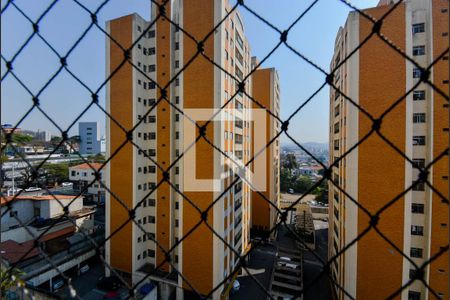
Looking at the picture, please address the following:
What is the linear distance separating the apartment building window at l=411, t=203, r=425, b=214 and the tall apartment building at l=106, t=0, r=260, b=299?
3093 mm

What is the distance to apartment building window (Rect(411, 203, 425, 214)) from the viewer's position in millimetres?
3566

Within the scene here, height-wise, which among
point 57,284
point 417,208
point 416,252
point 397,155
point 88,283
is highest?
point 397,155

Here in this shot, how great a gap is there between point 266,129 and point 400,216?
5.08 metres

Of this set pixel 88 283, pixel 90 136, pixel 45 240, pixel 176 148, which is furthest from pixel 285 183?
pixel 90 136

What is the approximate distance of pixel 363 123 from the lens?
3611mm

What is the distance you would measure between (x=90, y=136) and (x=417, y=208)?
2470 cm

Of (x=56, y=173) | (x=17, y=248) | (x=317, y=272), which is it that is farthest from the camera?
(x=56, y=173)

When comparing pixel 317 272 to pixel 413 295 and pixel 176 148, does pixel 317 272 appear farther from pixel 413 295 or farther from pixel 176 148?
pixel 176 148

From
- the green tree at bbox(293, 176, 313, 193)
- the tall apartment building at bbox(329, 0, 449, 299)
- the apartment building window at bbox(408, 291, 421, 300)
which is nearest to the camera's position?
the tall apartment building at bbox(329, 0, 449, 299)

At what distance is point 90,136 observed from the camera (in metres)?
22.2

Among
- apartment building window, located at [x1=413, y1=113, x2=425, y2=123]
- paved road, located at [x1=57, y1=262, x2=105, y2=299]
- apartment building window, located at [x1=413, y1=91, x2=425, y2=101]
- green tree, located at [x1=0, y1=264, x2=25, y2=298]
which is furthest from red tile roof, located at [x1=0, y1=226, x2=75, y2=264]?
apartment building window, located at [x1=413, y1=91, x2=425, y2=101]

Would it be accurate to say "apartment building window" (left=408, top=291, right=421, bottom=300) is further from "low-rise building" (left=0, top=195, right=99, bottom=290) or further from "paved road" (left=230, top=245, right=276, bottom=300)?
"low-rise building" (left=0, top=195, right=99, bottom=290)

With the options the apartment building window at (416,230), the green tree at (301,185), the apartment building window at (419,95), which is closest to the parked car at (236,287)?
the apartment building window at (416,230)

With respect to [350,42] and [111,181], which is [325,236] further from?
[111,181]
